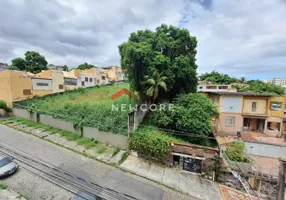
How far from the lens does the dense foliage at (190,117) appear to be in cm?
1169

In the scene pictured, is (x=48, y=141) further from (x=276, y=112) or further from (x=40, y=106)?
(x=276, y=112)

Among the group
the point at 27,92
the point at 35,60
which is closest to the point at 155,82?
the point at 27,92

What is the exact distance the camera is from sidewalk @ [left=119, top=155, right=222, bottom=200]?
26.0ft

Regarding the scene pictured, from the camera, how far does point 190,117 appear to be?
12.0m

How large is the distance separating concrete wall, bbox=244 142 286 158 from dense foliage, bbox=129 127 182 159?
339 inches

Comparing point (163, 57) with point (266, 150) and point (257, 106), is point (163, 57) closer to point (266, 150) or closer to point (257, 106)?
point (266, 150)

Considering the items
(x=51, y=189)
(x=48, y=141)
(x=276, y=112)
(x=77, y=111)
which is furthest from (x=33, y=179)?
(x=276, y=112)

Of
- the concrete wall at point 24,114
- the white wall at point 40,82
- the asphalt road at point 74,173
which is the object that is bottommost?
the asphalt road at point 74,173

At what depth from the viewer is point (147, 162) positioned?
32.3ft

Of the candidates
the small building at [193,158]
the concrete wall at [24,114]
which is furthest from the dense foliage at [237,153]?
the concrete wall at [24,114]

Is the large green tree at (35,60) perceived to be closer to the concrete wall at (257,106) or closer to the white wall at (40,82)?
the white wall at (40,82)

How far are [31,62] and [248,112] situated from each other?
163 feet

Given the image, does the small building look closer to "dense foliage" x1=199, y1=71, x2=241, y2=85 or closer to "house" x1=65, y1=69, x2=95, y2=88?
"house" x1=65, y1=69, x2=95, y2=88

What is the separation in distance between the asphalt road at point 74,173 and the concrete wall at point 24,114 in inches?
150
